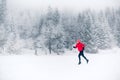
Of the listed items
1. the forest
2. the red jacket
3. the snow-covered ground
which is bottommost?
the snow-covered ground

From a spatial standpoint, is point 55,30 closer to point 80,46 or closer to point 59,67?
point 80,46

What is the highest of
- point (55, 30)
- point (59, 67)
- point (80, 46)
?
point (55, 30)

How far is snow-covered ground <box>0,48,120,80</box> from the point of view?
2.47 m

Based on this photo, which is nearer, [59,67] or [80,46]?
[59,67]

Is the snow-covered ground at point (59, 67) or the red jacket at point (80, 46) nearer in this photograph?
the snow-covered ground at point (59, 67)

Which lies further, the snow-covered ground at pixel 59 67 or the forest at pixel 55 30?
the forest at pixel 55 30

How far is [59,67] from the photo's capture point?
106 inches

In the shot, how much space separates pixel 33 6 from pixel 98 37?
102 centimetres

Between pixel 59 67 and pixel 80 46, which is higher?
pixel 80 46

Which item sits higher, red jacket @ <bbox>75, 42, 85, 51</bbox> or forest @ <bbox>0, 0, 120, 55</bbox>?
forest @ <bbox>0, 0, 120, 55</bbox>

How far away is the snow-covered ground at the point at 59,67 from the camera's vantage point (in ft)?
8.09

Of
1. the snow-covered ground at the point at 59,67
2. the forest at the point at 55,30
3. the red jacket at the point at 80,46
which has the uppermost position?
the forest at the point at 55,30

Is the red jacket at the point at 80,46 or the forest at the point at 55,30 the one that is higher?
the forest at the point at 55,30

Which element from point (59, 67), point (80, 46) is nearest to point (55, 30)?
point (80, 46)
